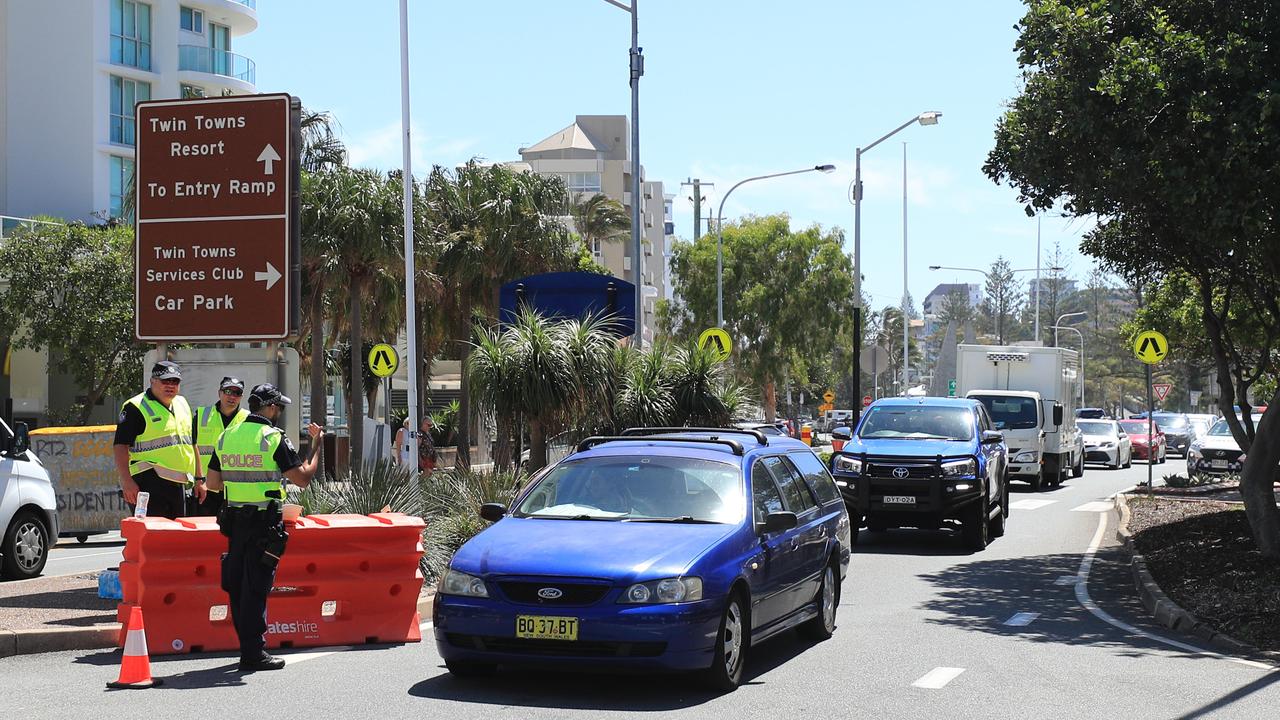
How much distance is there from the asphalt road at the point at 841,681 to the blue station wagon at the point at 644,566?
0.93 feet

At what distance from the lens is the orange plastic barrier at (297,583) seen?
9.54m

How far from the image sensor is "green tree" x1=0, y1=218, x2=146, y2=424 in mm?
35562

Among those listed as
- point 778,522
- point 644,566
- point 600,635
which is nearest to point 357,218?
point 778,522

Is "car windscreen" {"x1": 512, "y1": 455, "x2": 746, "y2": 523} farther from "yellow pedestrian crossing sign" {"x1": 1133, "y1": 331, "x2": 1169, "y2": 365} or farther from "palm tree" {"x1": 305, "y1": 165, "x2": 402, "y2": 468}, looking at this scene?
"palm tree" {"x1": 305, "y1": 165, "x2": 402, "y2": 468}

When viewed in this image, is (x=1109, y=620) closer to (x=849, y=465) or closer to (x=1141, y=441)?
(x=849, y=465)

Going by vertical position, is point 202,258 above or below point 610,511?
above

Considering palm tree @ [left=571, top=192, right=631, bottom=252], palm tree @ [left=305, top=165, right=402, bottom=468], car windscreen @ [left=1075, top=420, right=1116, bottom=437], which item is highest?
palm tree @ [left=571, top=192, right=631, bottom=252]

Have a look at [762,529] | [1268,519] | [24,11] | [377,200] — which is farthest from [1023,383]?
[24,11]

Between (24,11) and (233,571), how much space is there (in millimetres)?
44978

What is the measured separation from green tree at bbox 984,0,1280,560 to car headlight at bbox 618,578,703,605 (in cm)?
741

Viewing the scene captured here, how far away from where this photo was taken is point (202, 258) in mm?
13125

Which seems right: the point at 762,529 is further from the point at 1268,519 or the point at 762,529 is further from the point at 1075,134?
the point at 1268,519

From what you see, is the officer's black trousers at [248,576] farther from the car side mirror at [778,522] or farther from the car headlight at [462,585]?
the car side mirror at [778,522]

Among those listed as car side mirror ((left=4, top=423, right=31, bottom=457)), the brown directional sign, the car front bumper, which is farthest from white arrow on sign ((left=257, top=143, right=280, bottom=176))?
the car front bumper
